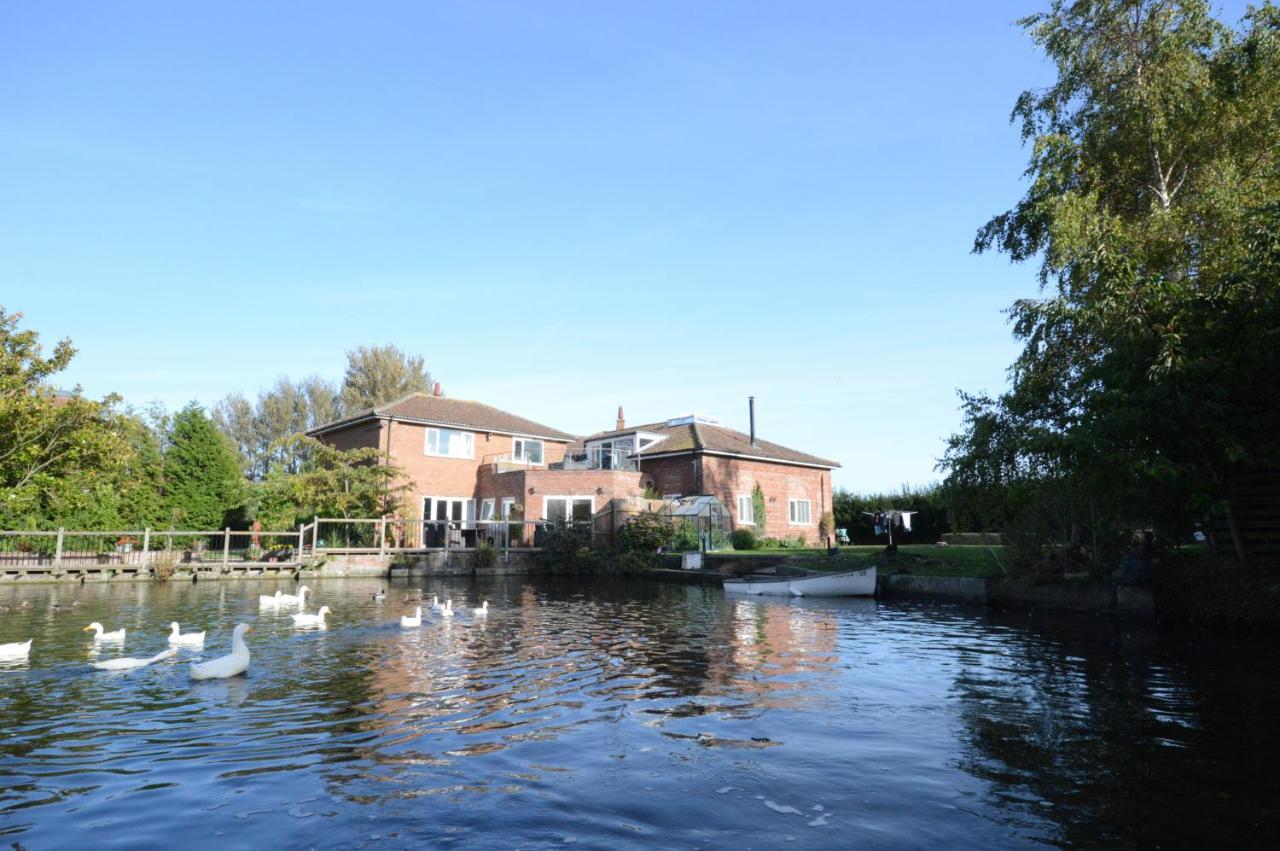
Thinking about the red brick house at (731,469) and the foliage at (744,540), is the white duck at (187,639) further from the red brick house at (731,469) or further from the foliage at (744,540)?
the red brick house at (731,469)

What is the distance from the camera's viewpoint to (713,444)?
40.7 meters

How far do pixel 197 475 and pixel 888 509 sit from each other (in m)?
36.7

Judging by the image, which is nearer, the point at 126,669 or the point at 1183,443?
the point at 126,669

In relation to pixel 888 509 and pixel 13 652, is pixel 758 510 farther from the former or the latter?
pixel 13 652

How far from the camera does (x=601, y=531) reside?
1379 inches

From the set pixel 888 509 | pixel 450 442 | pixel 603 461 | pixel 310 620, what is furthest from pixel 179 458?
pixel 888 509

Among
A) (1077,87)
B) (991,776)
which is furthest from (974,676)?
(1077,87)

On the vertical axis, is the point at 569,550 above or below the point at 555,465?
below

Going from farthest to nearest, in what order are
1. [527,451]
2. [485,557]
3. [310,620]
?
[527,451]
[485,557]
[310,620]

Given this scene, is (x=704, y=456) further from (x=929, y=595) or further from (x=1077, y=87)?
(x=1077, y=87)

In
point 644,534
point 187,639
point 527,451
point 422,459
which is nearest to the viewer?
point 187,639

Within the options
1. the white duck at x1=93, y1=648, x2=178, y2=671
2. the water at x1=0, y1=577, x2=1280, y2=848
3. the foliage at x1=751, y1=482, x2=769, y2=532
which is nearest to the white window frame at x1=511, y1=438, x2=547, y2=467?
the foliage at x1=751, y1=482, x2=769, y2=532

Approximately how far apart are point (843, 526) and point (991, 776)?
42.5 metres

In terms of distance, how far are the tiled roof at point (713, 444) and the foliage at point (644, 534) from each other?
6223 mm
